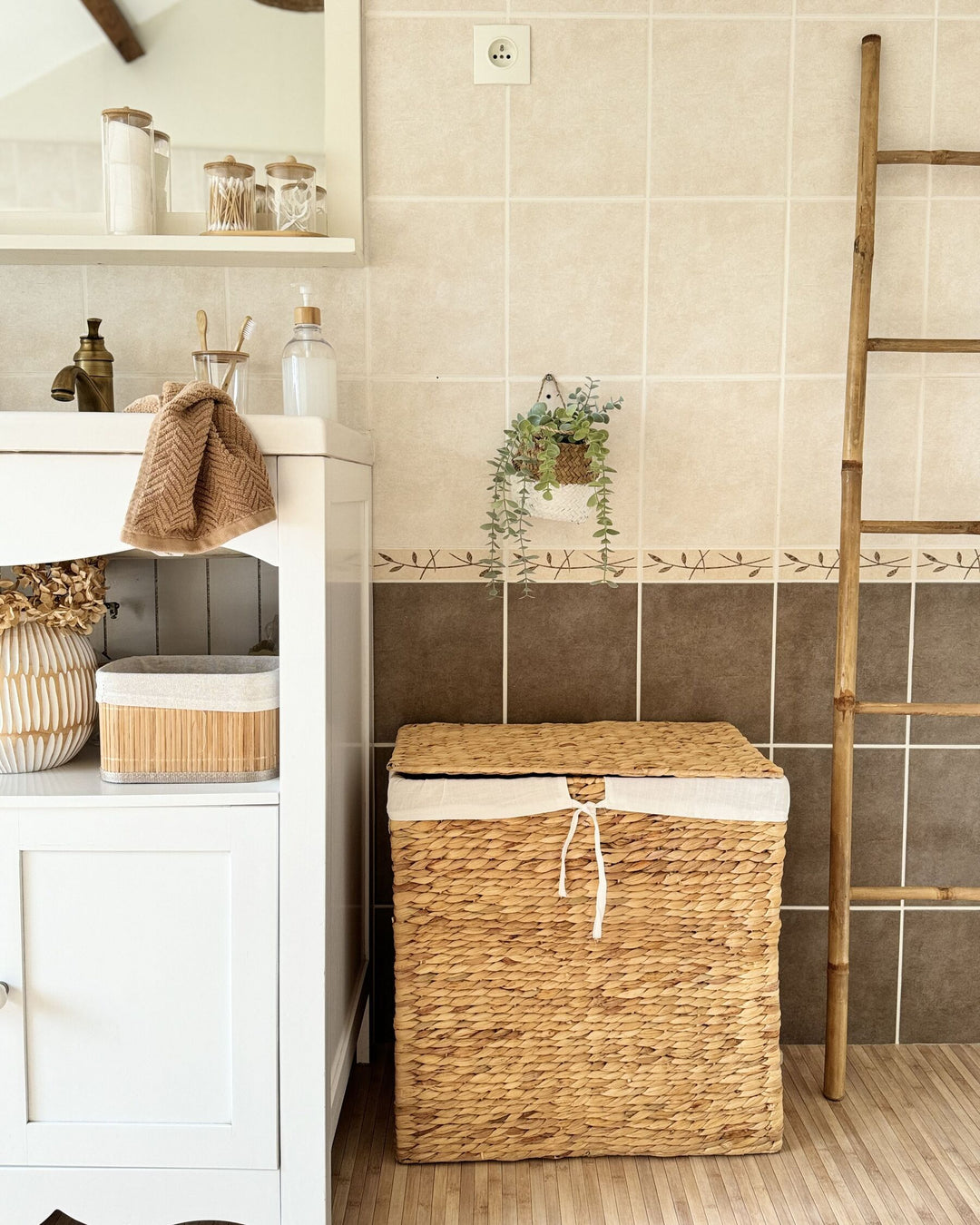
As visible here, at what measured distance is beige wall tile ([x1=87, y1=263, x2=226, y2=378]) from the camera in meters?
1.78

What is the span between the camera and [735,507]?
1.82 m

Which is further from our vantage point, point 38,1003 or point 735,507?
point 735,507

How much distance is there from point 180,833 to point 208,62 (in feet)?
4.09

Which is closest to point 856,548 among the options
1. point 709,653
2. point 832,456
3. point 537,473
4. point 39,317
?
point 832,456

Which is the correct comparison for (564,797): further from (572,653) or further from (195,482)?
(195,482)

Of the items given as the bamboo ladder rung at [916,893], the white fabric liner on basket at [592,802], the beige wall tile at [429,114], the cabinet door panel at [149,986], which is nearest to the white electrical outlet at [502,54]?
the beige wall tile at [429,114]

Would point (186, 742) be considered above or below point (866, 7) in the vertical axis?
below

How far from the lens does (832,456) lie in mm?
1820

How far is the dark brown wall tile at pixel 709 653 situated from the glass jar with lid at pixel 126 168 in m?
1.04

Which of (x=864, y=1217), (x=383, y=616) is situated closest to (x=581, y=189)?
(x=383, y=616)

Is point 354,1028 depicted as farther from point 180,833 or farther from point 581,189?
point 581,189

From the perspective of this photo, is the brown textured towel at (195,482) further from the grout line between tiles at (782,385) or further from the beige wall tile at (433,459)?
the grout line between tiles at (782,385)

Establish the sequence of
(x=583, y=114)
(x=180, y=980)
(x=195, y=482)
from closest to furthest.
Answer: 1. (x=195, y=482)
2. (x=180, y=980)
3. (x=583, y=114)

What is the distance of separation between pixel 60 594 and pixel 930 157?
150cm
